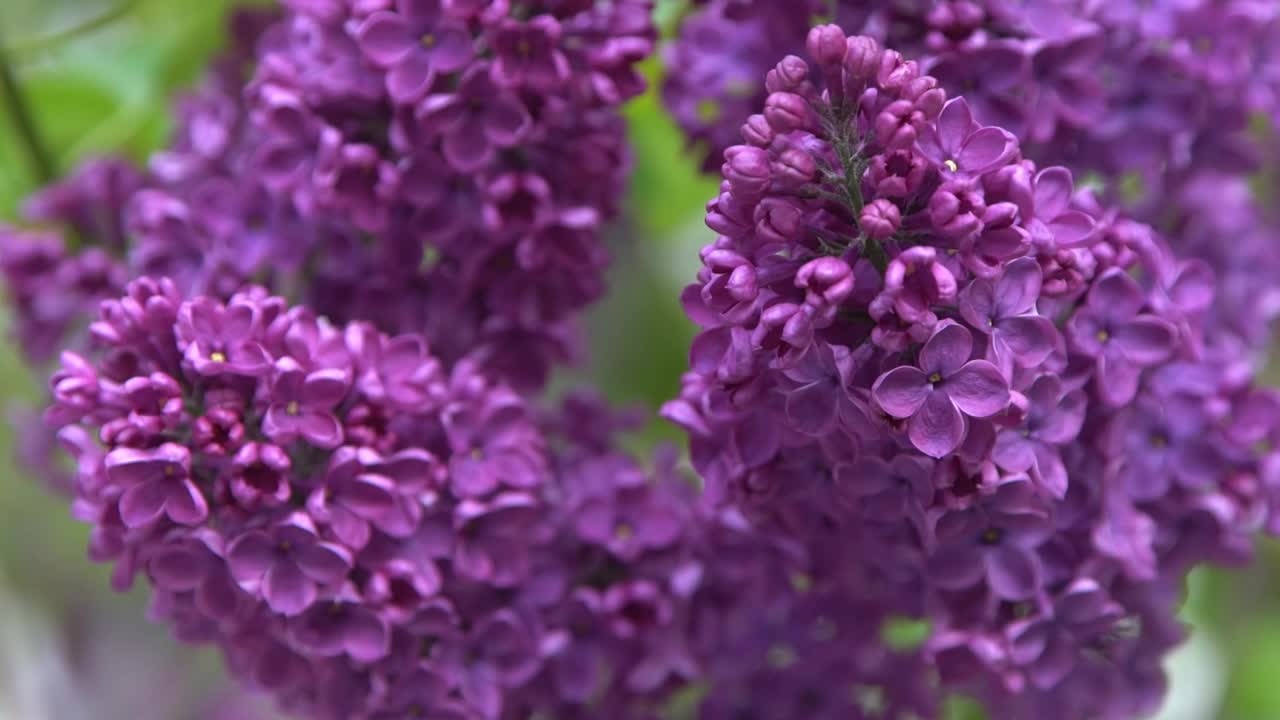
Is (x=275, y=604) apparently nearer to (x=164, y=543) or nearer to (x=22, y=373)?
(x=164, y=543)

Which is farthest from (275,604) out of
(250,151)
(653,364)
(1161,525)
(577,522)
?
(653,364)

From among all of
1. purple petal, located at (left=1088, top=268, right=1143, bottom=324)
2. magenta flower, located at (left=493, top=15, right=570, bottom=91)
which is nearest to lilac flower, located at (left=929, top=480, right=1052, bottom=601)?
purple petal, located at (left=1088, top=268, right=1143, bottom=324)

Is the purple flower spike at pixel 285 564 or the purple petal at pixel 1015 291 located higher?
the purple petal at pixel 1015 291

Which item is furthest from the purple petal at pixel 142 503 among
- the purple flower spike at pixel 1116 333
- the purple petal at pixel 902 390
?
the purple flower spike at pixel 1116 333

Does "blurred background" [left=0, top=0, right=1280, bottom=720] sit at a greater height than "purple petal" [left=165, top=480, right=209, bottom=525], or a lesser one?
lesser

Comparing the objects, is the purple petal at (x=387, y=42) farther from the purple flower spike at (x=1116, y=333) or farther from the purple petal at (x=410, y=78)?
the purple flower spike at (x=1116, y=333)

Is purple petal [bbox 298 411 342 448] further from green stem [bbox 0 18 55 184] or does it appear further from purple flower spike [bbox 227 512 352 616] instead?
green stem [bbox 0 18 55 184]

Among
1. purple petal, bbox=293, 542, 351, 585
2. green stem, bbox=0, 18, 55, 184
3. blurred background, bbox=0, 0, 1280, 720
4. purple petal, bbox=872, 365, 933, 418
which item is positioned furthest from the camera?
blurred background, bbox=0, 0, 1280, 720
